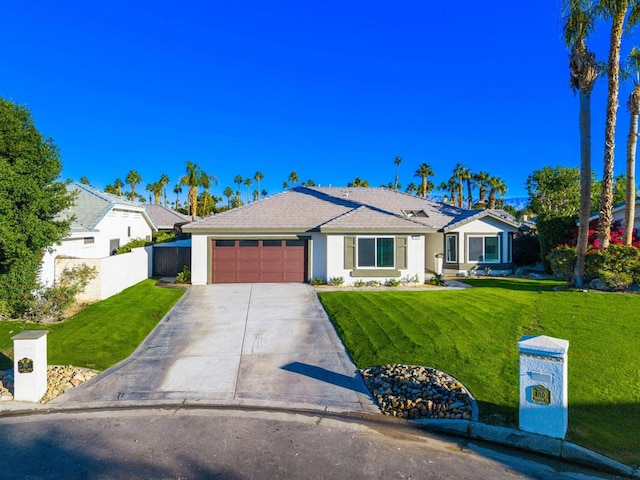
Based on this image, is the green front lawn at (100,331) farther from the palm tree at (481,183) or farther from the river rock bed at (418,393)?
the palm tree at (481,183)

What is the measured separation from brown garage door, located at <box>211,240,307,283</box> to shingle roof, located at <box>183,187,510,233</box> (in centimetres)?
77

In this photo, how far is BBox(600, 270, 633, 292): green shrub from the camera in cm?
1483

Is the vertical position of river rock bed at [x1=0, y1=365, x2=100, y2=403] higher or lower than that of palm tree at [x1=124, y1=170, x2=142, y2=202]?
lower

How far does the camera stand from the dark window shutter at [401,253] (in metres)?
17.9

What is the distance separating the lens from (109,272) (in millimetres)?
14672

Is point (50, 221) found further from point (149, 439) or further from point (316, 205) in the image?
point (316, 205)

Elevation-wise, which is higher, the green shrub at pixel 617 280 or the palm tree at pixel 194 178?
the palm tree at pixel 194 178

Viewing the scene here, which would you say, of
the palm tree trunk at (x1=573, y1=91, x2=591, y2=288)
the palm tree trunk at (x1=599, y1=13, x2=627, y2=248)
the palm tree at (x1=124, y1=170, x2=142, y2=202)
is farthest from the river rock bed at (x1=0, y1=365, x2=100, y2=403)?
the palm tree at (x1=124, y1=170, x2=142, y2=202)

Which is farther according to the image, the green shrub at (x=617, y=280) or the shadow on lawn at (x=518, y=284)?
the shadow on lawn at (x=518, y=284)

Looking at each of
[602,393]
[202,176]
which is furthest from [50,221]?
[202,176]

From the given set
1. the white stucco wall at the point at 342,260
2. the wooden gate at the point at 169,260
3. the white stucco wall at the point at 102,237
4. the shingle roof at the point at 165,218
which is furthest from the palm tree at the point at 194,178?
the white stucco wall at the point at 342,260

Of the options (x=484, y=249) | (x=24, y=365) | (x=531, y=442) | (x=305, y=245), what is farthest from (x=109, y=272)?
(x=484, y=249)

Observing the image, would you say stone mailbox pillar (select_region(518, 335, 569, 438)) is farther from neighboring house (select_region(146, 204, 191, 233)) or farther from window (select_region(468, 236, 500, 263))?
neighboring house (select_region(146, 204, 191, 233))

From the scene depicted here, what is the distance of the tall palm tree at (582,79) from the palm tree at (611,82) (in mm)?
706
